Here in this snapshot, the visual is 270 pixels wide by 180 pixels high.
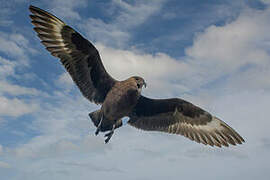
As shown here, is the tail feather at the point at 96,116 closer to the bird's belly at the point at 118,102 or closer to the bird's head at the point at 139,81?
the bird's belly at the point at 118,102

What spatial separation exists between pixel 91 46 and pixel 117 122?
7.71 feet

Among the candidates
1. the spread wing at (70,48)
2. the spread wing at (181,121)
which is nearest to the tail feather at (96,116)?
the spread wing at (70,48)

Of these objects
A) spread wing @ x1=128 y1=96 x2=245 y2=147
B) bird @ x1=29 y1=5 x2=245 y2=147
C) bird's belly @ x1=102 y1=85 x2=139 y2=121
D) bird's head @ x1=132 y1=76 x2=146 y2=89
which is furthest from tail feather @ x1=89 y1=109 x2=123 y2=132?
bird's head @ x1=132 y1=76 x2=146 y2=89

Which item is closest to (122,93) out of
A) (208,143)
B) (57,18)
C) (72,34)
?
(72,34)

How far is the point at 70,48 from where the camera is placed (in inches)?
316

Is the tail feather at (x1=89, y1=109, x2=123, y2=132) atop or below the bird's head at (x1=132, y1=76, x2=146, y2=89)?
below

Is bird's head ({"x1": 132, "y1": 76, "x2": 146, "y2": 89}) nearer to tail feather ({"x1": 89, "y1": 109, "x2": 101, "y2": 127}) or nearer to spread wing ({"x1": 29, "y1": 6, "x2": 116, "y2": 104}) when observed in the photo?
spread wing ({"x1": 29, "y1": 6, "x2": 116, "y2": 104})

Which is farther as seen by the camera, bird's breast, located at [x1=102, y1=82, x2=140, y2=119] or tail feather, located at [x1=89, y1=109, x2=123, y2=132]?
tail feather, located at [x1=89, y1=109, x2=123, y2=132]

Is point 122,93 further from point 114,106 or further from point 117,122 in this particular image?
point 117,122

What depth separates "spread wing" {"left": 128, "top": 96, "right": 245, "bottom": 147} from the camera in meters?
9.06

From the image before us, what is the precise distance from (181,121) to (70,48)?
4.18 meters

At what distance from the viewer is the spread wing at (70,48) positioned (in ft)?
25.7

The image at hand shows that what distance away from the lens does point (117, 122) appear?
8477mm

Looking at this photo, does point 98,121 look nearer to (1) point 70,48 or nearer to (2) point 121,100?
(2) point 121,100
